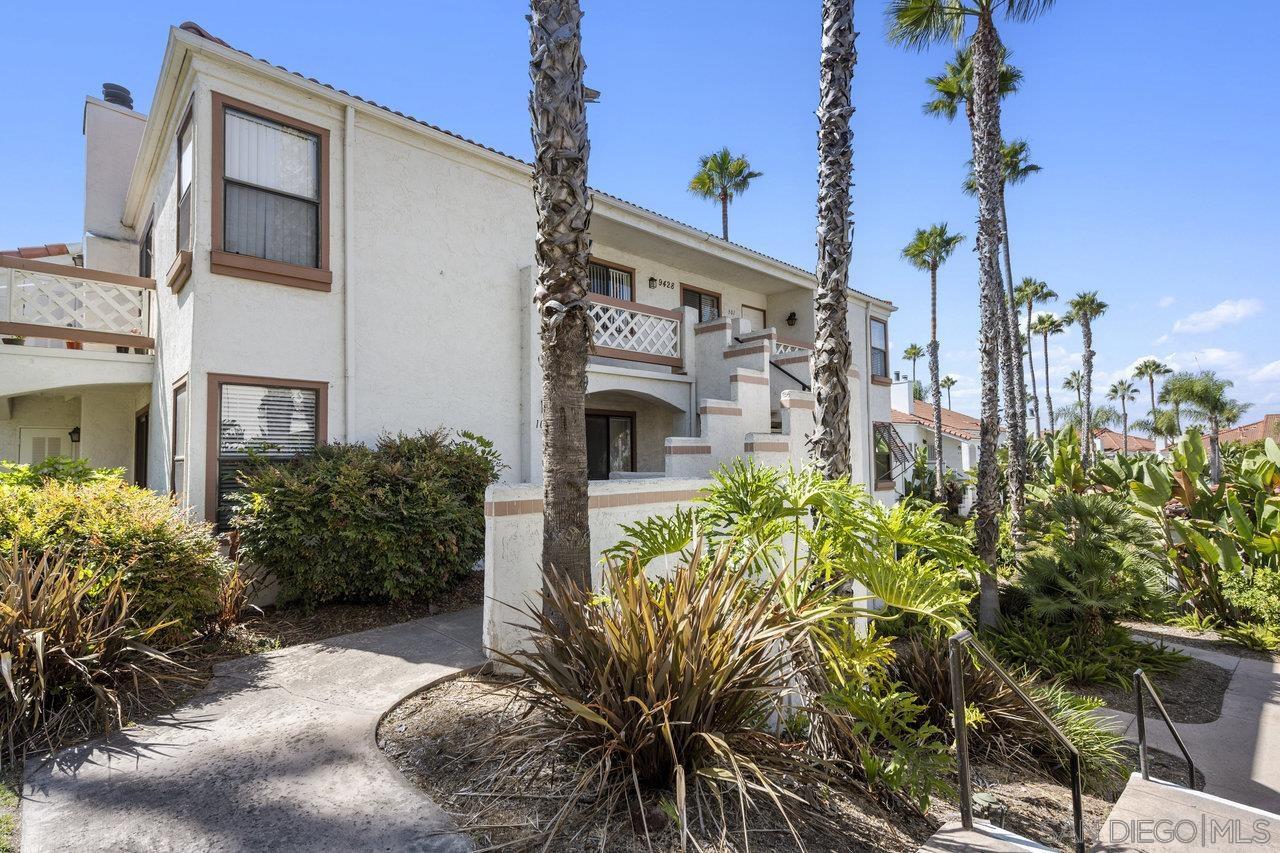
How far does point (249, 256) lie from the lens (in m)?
7.83

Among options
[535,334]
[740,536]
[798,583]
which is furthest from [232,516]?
[798,583]

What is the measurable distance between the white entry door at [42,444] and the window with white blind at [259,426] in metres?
7.80

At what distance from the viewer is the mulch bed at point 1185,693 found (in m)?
7.57

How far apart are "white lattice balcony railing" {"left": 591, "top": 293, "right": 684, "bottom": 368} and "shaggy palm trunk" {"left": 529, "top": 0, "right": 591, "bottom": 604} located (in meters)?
5.45

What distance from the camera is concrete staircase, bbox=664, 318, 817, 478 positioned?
29.8ft

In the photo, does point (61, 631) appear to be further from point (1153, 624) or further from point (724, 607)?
point (1153, 624)

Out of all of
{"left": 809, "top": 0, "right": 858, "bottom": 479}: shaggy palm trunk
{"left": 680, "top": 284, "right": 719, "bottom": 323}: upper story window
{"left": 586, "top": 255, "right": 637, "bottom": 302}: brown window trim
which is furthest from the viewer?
{"left": 680, "top": 284, "right": 719, "bottom": 323}: upper story window

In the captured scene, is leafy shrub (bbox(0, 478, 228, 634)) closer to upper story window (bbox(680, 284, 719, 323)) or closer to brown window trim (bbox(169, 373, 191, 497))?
brown window trim (bbox(169, 373, 191, 497))

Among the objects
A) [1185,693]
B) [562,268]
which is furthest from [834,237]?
[1185,693]

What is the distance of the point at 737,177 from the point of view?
2606 centimetres

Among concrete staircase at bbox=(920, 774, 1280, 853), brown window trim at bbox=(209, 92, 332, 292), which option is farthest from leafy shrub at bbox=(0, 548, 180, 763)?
concrete staircase at bbox=(920, 774, 1280, 853)

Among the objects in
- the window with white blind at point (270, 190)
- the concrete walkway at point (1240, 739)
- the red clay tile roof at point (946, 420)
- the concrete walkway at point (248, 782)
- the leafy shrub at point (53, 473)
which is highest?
the window with white blind at point (270, 190)

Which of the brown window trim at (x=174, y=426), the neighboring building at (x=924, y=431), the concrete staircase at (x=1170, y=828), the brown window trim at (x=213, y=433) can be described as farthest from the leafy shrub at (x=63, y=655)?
the neighboring building at (x=924, y=431)

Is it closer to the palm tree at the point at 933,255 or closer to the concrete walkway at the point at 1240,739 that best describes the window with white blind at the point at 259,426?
the concrete walkway at the point at 1240,739
